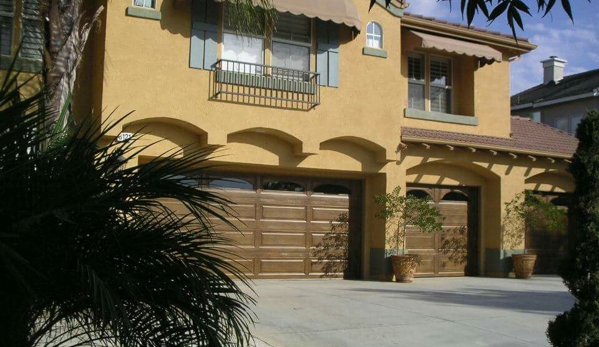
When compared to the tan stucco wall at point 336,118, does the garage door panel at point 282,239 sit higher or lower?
lower

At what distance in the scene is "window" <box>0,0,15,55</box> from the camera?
13117 mm

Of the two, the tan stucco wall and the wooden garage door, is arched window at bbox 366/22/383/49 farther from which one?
the wooden garage door

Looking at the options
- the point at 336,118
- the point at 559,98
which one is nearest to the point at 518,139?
the point at 336,118

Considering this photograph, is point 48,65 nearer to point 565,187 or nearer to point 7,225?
point 7,225

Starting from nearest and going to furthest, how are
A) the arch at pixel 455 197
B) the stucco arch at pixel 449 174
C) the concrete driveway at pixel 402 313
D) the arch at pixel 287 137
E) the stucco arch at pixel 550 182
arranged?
the concrete driveway at pixel 402 313 → the arch at pixel 287 137 → the stucco arch at pixel 449 174 → the arch at pixel 455 197 → the stucco arch at pixel 550 182

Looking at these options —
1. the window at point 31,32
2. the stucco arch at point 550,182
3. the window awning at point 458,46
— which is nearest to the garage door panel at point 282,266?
the window awning at point 458,46

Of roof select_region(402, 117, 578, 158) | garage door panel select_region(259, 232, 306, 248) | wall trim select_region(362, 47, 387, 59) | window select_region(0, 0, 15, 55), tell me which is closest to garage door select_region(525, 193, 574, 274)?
roof select_region(402, 117, 578, 158)

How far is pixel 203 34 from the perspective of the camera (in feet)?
47.0

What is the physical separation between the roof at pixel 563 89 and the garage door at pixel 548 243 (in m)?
8.65

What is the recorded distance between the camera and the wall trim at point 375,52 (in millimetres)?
16172

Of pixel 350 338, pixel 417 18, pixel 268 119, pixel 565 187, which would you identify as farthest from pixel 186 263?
pixel 565 187

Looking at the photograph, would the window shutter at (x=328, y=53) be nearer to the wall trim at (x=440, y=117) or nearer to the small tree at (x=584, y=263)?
the wall trim at (x=440, y=117)

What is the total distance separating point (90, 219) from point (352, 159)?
505 inches

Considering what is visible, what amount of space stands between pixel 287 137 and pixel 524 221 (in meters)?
7.54
